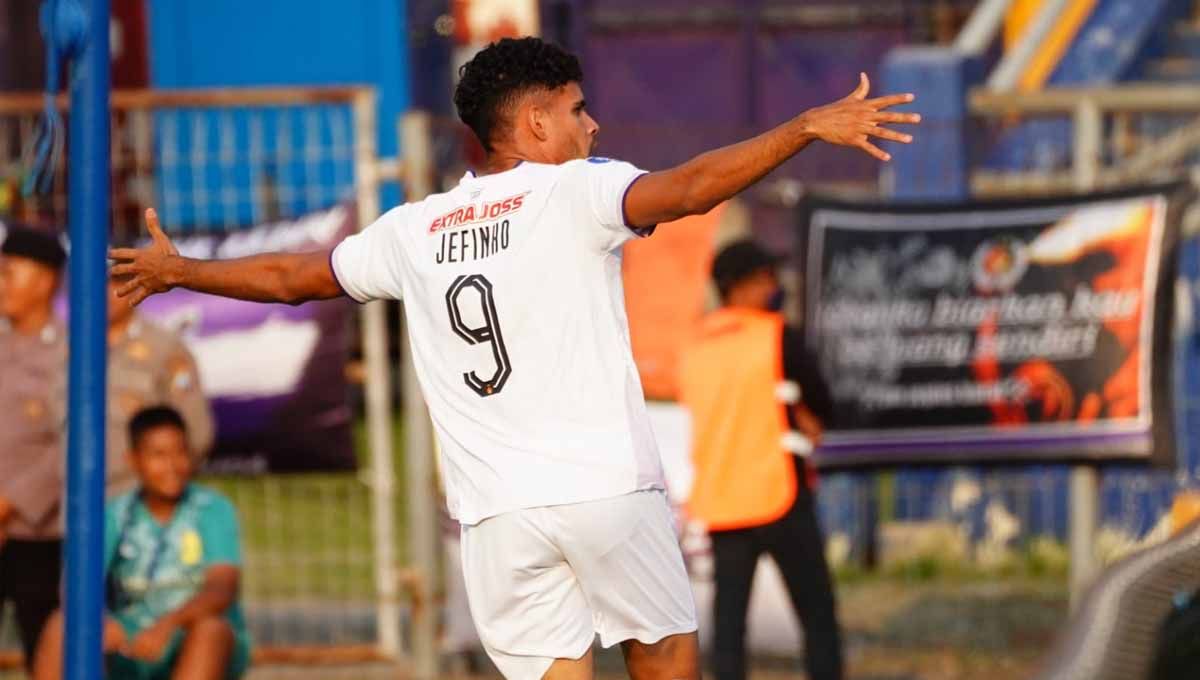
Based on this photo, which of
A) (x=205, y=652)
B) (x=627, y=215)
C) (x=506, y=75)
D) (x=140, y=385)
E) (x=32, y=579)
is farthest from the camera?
(x=140, y=385)

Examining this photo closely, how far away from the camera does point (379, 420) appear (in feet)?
31.2

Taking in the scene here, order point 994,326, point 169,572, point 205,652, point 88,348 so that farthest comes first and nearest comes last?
point 994,326
point 169,572
point 205,652
point 88,348

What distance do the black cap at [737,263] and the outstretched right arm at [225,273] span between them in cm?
312

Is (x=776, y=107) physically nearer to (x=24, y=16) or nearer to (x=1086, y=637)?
(x=24, y=16)

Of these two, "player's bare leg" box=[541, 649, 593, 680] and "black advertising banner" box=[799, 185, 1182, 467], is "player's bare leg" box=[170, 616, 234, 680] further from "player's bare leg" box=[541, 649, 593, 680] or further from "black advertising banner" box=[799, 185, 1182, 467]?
"black advertising banner" box=[799, 185, 1182, 467]

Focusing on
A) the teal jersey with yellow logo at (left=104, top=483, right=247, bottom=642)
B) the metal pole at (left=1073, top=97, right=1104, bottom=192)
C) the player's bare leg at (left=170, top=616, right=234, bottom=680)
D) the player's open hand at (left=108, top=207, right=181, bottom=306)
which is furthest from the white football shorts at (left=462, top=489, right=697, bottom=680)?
the metal pole at (left=1073, top=97, right=1104, bottom=192)

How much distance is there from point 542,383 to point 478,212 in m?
0.39

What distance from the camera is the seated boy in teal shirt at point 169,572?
755 centimetres

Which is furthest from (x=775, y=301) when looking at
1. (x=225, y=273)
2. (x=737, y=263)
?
(x=225, y=273)

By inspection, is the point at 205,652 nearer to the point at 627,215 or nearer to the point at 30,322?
the point at 30,322

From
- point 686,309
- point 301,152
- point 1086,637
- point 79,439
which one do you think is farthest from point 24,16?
point 1086,637

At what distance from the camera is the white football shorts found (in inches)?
194

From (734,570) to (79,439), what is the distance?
3451 millimetres

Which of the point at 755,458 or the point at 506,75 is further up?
the point at 506,75
